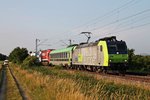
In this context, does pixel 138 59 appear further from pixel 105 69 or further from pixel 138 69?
pixel 105 69

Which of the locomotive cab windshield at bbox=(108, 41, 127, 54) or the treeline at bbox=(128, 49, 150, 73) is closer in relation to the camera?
the locomotive cab windshield at bbox=(108, 41, 127, 54)

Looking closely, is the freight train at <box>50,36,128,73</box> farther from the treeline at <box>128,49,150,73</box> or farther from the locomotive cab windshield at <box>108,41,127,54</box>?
the treeline at <box>128,49,150,73</box>

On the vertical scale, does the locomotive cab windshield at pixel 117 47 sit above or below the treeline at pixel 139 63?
above

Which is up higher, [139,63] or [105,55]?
[105,55]

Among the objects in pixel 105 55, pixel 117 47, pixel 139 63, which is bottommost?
pixel 139 63

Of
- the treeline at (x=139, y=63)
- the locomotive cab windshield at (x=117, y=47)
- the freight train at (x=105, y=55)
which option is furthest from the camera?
the treeline at (x=139, y=63)

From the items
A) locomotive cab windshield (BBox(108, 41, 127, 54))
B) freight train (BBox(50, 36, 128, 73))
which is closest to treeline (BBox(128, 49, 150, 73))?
freight train (BBox(50, 36, 128, 73))

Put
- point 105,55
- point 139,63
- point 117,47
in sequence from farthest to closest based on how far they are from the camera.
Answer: point 139,63 < point 117,47 < point 105,55

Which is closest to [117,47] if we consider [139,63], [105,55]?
[105,55]

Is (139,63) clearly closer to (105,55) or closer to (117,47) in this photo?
(117,47)

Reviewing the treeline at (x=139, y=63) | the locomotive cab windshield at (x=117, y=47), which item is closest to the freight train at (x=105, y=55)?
the locomotive cab windshield at (x=117, y=47)

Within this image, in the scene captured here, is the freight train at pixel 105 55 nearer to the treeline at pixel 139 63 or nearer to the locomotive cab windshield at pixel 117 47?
the locomotive cab windshield at pixel 117 47

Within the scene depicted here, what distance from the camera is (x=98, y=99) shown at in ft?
42.9

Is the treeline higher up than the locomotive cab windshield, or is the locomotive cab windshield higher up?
the locomotive cab windshield
